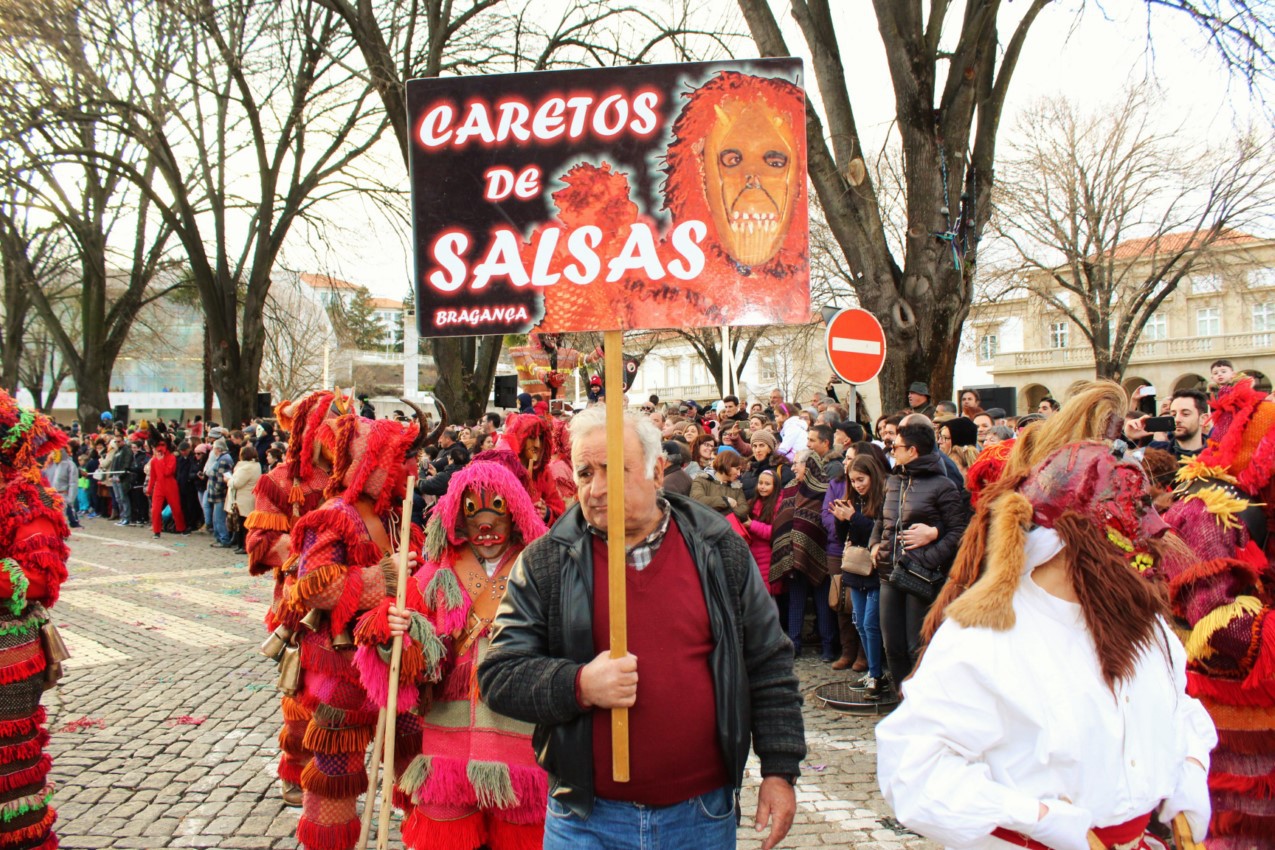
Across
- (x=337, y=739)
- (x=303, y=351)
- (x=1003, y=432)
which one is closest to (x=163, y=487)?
(x=337, y=739)

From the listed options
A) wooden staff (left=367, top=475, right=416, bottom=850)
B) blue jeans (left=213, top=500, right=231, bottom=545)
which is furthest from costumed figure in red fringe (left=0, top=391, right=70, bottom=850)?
blue jeans (left=213, top=500, right=231, bottom=545)

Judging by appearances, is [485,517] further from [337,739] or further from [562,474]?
[562,474]

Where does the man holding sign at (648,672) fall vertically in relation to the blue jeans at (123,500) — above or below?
above

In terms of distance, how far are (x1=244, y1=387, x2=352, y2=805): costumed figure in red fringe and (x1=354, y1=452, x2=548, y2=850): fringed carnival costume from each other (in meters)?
0.91

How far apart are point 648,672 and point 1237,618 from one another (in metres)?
2.45

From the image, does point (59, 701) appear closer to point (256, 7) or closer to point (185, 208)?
point (256, 7)

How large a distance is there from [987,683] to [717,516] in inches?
34.4

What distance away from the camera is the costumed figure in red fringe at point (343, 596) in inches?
161

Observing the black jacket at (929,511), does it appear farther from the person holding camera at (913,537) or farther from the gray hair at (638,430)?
the gray hair at (638,430)

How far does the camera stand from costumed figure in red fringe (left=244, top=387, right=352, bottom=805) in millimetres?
4805

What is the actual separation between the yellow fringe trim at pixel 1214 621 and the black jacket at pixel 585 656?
194cm

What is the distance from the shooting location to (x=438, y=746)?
3.84 metres

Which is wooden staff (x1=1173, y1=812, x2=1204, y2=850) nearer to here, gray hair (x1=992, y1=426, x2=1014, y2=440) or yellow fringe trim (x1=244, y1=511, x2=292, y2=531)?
yellow fringe trim (x1=244, y1=511, x2=292, y2=531)

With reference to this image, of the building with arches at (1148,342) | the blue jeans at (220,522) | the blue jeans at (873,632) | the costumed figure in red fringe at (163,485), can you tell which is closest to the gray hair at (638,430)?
the blue jeans at (873,632)
